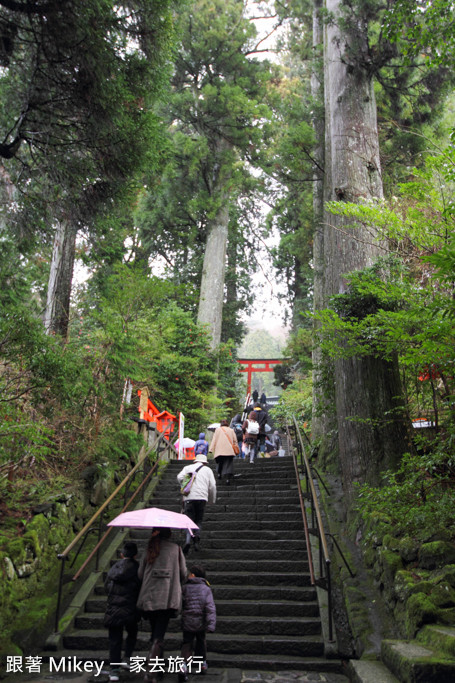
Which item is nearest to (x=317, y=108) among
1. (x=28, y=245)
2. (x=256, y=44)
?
(x=28, y=245)

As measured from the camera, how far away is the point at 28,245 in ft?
24.2

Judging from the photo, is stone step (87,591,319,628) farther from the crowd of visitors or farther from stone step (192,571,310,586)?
the crowd of visitors

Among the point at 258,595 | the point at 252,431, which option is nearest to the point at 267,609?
the point at 258,595

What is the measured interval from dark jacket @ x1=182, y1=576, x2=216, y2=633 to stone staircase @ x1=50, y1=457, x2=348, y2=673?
738 mm

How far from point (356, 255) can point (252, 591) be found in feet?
15.8

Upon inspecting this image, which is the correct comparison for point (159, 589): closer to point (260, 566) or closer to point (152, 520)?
point (152, 520)

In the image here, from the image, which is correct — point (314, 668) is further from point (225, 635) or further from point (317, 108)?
point (317, 108)

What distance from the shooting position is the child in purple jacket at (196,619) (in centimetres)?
419

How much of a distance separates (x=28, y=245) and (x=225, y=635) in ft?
19.4

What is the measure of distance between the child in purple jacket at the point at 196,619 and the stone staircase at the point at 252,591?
488 millimetres

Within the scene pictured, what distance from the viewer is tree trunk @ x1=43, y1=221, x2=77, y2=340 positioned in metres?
8.84

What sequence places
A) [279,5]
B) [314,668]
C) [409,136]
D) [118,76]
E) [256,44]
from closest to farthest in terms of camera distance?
[314,668], [118,76], [409,136], [279,5], [256,44]

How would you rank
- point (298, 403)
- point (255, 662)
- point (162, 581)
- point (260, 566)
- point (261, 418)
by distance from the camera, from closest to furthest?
point (162, 581)
point (255, 662)
point (260, 566)
point (261, 418)
point (298, 403)

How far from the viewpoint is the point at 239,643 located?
4859 mm
